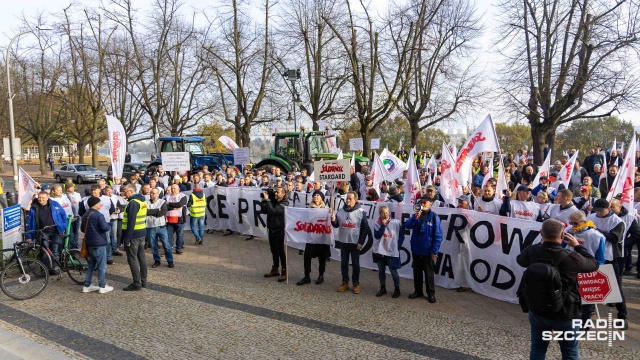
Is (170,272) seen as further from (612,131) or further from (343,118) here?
(612,131)

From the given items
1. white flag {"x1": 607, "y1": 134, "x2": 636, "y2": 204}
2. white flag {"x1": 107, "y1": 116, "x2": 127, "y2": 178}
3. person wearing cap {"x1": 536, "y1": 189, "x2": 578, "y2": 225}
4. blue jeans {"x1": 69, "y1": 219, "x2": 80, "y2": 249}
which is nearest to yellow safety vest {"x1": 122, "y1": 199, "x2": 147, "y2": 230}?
blue jeans {"x1": 69, "y1": 219, "x2": 80, "y2": 249}

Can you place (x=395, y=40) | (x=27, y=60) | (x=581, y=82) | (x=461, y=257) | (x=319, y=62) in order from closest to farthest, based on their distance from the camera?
(x=461, y=257), (x=581, y=82), (x=395, y=40), (x=319, y=62), (x=27, y=60)

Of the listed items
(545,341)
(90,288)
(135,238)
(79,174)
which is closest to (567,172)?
(545,341)

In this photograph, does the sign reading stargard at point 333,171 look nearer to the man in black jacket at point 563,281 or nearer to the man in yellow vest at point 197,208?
the man in yellow vest at point 197,208

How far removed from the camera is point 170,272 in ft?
30.1

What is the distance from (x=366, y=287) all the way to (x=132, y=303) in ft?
12.5

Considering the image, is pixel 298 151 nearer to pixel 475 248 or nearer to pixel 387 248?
pixel 387 248

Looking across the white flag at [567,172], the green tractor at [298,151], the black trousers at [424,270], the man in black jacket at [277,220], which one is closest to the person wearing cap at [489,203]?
the black trousers at [424,270]

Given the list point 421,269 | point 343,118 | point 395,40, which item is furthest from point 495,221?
point 343,118

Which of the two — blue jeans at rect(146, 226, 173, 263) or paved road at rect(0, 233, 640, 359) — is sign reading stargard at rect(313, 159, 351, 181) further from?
blue jeans at rect(146, 226, 173, 263)

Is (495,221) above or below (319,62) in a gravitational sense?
below

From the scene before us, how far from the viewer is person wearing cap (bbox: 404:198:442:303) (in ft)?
23.5

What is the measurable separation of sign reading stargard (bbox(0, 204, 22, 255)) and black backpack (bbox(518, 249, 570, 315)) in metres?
8.87

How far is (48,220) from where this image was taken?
8.67m
